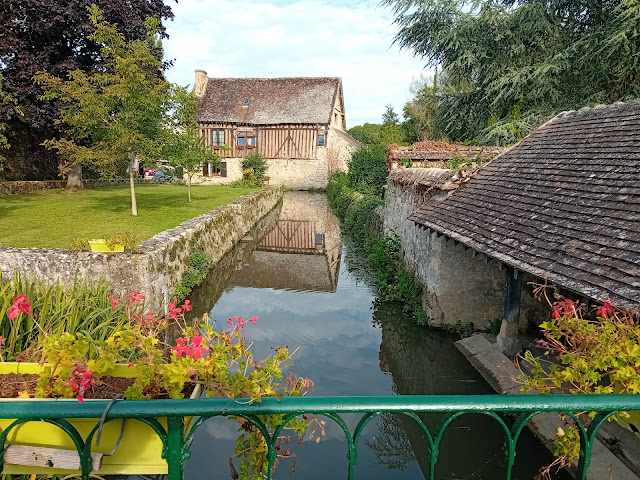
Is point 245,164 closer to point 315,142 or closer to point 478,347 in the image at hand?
point 315,142

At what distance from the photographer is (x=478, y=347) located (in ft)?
25.1

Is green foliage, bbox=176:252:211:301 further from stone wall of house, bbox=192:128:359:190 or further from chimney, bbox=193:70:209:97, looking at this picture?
chimney, bbox=193:70:209:97

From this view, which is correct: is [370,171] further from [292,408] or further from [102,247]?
[292,408]

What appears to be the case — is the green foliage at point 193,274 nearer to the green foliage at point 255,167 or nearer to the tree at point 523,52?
the tree at point 523,52

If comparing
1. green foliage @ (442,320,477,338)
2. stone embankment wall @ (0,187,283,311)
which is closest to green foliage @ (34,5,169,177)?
stone embankment wall @ (0,187,283,311)

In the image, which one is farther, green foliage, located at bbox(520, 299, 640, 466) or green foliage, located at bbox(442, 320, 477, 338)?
green foliage, located at bbox(442, 320, 477, 338)

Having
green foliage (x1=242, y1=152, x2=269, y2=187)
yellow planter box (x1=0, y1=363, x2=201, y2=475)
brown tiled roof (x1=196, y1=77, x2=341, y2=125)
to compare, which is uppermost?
brown tiled roof (x1=196, y1=77, x2=341, y2=125)

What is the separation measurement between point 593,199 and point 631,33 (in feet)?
41.4

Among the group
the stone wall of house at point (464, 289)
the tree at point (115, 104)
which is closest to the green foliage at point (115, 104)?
the tree at point (115, 104)

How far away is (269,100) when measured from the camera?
35.7 metres

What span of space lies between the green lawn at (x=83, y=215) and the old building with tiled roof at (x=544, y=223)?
24.6 feet

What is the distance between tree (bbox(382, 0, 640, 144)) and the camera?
16.1 m

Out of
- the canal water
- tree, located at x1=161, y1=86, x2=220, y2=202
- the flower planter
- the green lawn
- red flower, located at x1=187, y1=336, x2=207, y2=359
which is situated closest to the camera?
red flower, located at x1=187, y1=336, x2=207, y2=359

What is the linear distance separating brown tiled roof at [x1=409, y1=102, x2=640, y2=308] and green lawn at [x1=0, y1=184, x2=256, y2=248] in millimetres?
8215
